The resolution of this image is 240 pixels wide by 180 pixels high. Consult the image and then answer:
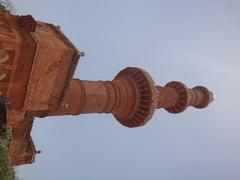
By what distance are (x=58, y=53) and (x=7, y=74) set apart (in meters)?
2.27

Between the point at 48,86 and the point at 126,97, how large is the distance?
6.86 m

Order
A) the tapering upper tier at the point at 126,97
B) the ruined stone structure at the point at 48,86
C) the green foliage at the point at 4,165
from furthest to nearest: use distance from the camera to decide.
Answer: the tapering upper tier at the point at 126,97 < the ruined stone structure at the point at 48,86 < the green foliage at the point at 4,165

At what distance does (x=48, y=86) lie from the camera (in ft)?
56.0

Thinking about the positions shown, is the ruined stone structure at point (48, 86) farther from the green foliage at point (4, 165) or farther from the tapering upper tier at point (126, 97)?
the green foliage at point (4, 165)

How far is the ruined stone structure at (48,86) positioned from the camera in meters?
15.3

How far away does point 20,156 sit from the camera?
2061 centimetres

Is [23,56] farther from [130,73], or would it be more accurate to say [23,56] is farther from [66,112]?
[130,73]

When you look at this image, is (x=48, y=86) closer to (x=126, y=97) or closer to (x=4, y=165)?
(x=4, y=165)

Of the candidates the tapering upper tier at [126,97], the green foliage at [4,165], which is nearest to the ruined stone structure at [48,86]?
the tapering upper tier at [126,97]

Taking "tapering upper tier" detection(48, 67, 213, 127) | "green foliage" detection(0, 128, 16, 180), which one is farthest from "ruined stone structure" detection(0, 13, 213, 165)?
"green foliage" detection(0, 128, 16, 180)

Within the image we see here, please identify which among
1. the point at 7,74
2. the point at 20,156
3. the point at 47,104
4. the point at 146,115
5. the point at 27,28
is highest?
the point at 27,28

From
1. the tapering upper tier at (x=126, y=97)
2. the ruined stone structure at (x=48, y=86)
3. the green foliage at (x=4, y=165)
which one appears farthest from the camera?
the tapering upper tier at (x=126, y=97)

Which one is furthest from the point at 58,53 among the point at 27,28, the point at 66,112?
the point at 66,112

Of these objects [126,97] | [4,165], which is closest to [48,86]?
[4,165]
